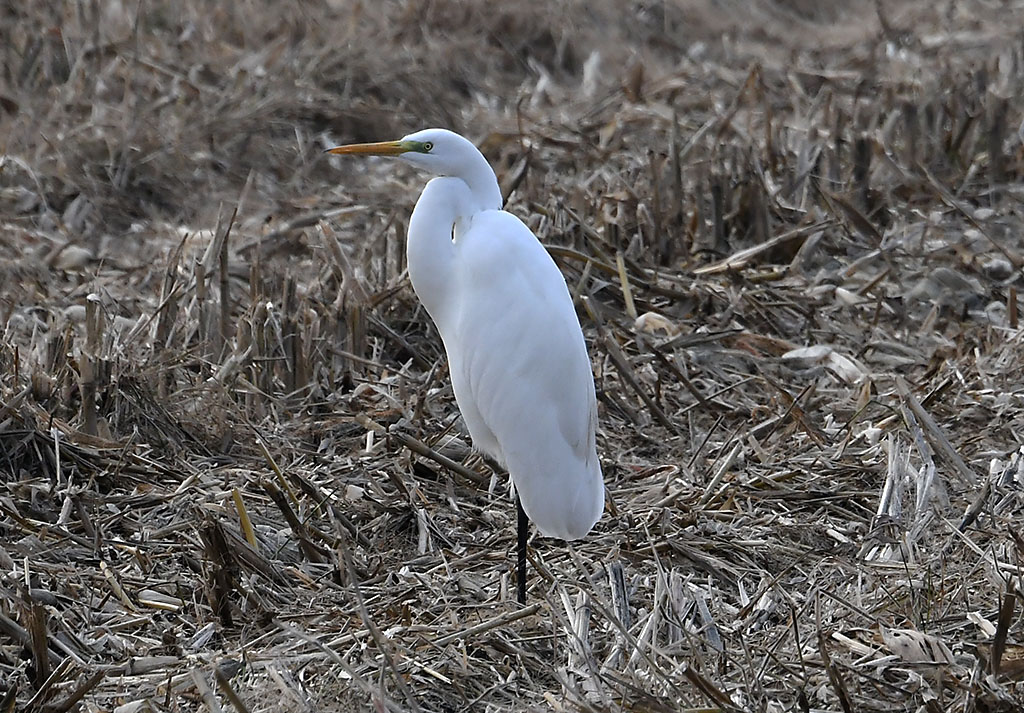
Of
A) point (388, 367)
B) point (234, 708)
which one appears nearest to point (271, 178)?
point (388, 367)

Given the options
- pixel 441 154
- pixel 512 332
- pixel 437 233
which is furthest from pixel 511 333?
pixel 441 154

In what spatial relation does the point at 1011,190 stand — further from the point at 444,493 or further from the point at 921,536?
the point at 444,493

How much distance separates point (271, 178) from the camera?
252 inches

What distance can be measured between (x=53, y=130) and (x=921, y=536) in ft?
15.3

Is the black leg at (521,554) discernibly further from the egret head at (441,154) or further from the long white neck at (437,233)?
the egret head at (441,154)

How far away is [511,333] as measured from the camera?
2.91 metres

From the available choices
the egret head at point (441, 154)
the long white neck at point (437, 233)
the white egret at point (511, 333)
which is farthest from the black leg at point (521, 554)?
the egret head at point (441, 154)

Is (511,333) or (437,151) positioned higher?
(437,151)

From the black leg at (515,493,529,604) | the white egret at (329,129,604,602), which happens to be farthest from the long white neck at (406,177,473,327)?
the black leg at (515,493,529,604)

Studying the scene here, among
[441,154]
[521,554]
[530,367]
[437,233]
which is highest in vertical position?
[441,154]

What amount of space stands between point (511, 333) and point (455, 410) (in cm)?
106

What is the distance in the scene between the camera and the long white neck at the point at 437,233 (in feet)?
9.72

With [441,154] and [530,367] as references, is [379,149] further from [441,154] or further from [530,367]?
[530,367]

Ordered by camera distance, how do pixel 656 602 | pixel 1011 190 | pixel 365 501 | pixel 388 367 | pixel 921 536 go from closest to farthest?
1. pixel 656 602
2. pixel 921 536
3. pixel 365 501
4. pixel 388 367
5. pixel 1011 190
